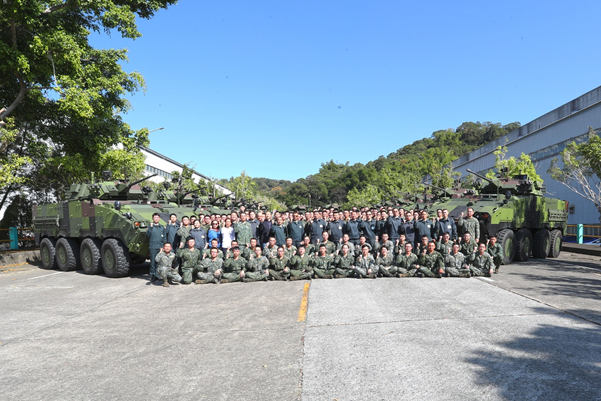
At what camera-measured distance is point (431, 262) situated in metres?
10.3

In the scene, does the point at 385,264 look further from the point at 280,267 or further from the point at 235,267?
the point at 235,267

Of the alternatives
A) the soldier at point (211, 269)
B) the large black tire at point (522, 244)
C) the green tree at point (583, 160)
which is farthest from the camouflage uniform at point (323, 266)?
the green tree at point (583, 160)

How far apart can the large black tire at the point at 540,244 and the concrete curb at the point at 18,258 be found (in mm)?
17918

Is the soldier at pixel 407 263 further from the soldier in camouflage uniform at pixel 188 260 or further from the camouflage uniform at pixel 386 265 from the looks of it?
the soldier in camouflage uniform at pixel 188 260

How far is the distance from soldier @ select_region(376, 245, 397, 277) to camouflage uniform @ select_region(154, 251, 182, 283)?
4.58 metres

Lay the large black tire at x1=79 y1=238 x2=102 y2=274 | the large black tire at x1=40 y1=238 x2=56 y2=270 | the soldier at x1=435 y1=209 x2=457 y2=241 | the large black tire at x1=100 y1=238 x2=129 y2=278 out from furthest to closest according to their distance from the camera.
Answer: the large black tire at x1=40 y1=238 x2=56 y2=270 < the large black tire at x1=79 y1=238 x2=102 y2=274 < the soldier at x1=435 y1=209 x2=457 y2=241 < the large black tire at x1=100 y1=238 x2=129 y2=278

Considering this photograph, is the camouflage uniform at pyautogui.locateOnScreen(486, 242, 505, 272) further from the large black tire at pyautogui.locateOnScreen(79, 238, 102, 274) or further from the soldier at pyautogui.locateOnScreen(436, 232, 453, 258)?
the large black tire at pyautogui.locateOnScreen(79, 238, 102, 274)

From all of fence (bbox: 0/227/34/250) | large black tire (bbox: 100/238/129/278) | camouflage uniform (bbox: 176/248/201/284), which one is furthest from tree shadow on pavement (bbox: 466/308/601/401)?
fence (bbox: 0/227/34/250)

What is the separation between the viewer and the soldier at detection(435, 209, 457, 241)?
12.0 metres

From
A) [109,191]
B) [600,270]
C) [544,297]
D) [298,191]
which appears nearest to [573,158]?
[600,270]

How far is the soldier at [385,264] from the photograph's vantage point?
1032cm

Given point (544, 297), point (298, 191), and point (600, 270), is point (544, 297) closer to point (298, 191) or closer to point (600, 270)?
point (600, 270)

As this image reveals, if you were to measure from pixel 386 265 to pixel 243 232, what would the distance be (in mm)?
3771

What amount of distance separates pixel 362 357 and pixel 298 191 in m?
92.0
